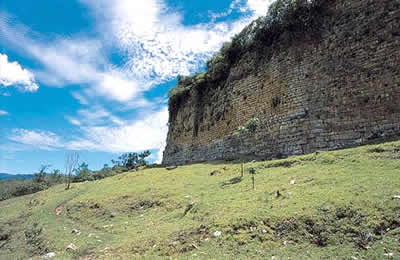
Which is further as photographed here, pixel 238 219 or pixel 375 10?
pixel 375 10

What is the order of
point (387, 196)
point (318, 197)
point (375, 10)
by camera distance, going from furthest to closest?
1. point (375, 10)
2. point (318, 197)
3. point (387, 196)

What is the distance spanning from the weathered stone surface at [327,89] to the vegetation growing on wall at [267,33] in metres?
0.60

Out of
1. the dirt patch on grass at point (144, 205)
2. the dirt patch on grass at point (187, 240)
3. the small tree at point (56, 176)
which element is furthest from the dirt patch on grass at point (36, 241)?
the small tree at point (56, 176)

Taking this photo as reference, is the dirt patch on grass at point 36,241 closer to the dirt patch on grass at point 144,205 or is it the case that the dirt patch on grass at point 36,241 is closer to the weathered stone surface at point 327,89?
the dirt patch on grass at point 144,205

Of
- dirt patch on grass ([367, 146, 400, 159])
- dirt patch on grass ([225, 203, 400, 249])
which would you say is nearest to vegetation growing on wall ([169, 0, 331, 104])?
dirt patch on grass ([367, 146, 400, 159])

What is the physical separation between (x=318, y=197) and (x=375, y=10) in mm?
10055

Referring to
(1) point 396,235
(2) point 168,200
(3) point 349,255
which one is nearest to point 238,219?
(3) point 349,255

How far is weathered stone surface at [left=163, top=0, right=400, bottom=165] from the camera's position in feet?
35.4

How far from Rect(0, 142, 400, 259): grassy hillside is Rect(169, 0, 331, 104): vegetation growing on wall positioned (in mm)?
8122

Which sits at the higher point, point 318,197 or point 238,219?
point 318,197

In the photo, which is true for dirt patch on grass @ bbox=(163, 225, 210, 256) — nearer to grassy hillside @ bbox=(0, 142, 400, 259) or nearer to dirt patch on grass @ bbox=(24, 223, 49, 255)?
grassy hillside @ bbox=(0, 142, 400, 259)

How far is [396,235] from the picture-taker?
4.51 metres

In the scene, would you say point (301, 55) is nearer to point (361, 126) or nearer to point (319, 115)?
point (319, 115)

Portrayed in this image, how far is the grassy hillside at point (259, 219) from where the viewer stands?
5008 mm
